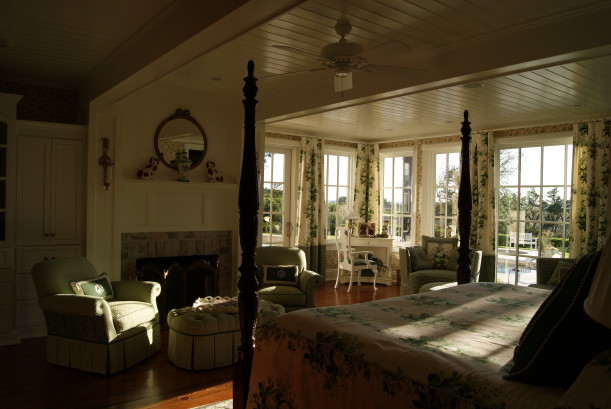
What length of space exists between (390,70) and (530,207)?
177 inches

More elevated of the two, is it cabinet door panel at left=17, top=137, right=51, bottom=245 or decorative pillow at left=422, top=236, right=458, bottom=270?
cabinet door panel at left=17, top=137, right=51, bottom=245

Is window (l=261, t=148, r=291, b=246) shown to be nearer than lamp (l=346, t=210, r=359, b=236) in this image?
Yes

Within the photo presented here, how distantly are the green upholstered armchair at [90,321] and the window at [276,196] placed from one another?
3.43m

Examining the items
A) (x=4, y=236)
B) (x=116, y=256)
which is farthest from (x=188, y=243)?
(x=4, y=236)

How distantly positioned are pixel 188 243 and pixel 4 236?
1.85 metres

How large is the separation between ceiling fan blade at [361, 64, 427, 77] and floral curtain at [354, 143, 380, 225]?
5.45 metres

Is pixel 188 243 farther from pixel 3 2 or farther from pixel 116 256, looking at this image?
pixel 3 2

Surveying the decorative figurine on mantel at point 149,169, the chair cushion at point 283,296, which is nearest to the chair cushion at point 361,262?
the chair cushion at point 283,296

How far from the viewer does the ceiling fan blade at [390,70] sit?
10.1 ft

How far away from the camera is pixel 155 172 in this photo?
17.8ft

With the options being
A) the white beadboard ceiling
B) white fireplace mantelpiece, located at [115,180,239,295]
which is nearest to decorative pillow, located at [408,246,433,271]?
the white beadboard ceiling

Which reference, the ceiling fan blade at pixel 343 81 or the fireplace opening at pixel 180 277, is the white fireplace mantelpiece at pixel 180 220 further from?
the ceiling fan blade at pixel 343 81

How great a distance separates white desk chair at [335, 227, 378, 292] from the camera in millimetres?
7652

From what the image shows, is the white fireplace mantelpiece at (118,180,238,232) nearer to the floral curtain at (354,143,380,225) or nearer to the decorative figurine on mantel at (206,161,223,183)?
the decorative figurine on mantel at (206,161,223,183)
